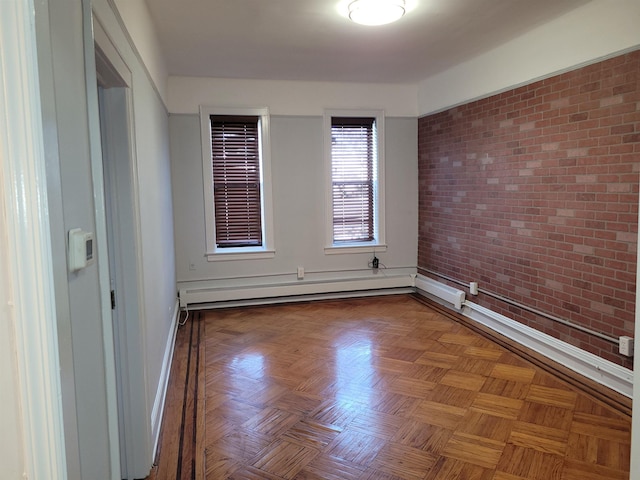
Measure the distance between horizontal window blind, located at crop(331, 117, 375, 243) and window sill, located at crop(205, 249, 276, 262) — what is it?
895mm

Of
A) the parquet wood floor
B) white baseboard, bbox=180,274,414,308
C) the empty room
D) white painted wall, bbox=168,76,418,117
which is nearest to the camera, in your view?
the empty room

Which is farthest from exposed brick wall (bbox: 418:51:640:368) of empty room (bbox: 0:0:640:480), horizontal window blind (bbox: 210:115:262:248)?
horizontal window blind (bbox: 210:115:262:248)

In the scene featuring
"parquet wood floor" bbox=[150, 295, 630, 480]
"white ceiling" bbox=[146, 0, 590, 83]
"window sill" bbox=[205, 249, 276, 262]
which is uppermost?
"white ceiling" bbox=[146, 0, 590, 83]

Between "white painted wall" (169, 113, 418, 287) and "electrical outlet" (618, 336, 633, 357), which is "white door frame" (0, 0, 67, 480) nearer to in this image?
"electrical outlet" (618, 336, 633, 357)

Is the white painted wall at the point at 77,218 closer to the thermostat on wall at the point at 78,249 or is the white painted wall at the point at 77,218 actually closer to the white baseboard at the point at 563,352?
the thermostat on wall at the point at 78,249

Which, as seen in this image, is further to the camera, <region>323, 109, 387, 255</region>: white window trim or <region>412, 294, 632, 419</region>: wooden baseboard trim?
<region>323, 109, 387, 255</region>: white window trim

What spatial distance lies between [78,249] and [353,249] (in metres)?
4.55

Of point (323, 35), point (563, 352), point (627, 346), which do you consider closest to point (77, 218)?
point (323, 35)

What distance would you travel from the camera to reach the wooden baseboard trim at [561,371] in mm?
2820

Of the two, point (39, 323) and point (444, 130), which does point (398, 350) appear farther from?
point (39, 323)

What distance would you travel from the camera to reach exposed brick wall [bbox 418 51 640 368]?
291 cm

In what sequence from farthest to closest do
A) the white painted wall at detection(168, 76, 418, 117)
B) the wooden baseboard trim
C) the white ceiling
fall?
→ the white painted wall at detection(168, 76, 418, 117)
the white ceiling
the wooden baseboard trim

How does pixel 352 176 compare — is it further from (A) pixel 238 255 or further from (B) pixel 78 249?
(B) pixel 78 249

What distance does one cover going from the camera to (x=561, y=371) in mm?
3316
